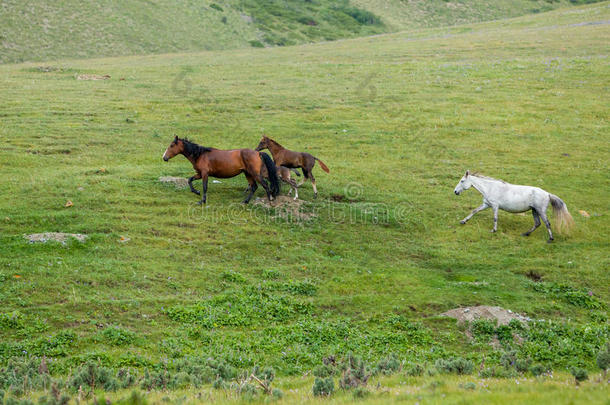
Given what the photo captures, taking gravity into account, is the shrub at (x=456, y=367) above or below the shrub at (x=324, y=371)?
above

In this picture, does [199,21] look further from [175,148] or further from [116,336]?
[116,336]

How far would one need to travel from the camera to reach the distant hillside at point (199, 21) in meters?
65.2

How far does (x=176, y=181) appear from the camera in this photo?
854 inches

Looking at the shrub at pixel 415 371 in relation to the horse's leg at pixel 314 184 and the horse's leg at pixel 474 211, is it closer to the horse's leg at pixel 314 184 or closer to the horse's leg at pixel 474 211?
the horse's leg at pixel 474 211

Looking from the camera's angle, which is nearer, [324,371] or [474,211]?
[324,371]

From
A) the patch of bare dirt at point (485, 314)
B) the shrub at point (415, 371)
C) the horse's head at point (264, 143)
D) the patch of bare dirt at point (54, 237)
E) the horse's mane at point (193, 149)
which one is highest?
the horse's head at point (264, 143)

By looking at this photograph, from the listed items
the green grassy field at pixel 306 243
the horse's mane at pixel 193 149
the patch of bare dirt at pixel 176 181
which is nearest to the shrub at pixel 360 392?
the green grassy field at pixel 306 243

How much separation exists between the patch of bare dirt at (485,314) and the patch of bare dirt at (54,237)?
10650 mm

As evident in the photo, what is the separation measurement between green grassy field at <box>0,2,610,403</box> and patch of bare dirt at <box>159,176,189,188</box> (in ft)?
1.79

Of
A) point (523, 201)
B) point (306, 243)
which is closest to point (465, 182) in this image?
point (523, 201)

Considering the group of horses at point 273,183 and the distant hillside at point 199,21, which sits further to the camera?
the distant hillside at point 199,21

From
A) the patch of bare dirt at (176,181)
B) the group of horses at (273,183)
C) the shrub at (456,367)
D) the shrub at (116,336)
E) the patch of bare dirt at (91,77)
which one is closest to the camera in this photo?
the shrub at (456,367)

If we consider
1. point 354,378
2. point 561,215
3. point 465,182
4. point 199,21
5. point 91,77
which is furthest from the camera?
point 199,21

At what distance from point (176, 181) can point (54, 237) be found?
7.00 metres
